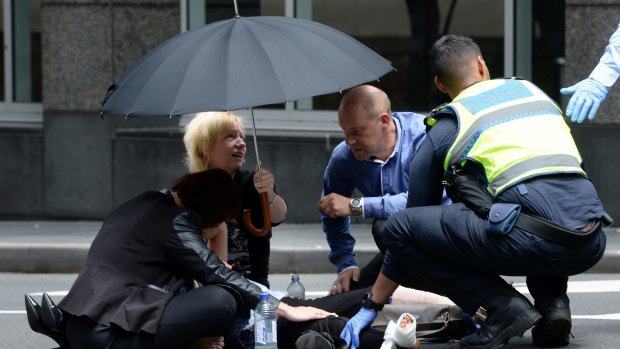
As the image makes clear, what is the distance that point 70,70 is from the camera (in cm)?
1264

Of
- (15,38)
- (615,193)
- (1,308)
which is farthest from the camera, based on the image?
(15,38)

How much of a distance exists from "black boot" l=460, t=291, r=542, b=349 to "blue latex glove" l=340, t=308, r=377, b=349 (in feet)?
1.59

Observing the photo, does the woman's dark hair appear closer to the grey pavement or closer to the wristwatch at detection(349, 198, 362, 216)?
the wristwatch at detection(349, 198, 362, 216)

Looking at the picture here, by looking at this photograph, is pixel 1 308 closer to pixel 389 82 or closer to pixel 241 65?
pixel 241 65

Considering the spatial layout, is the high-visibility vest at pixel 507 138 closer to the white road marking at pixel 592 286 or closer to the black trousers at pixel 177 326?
the black trousers at pixel 177 326

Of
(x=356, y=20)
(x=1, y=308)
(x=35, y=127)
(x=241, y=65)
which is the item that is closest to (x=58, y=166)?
(x=35, y=127)

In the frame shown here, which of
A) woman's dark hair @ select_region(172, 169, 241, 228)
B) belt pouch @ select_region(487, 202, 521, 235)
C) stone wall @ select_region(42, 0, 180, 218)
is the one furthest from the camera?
stone wall @ select_region(42, 0, 180, 218)

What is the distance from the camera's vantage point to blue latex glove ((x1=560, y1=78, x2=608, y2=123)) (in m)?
6.52

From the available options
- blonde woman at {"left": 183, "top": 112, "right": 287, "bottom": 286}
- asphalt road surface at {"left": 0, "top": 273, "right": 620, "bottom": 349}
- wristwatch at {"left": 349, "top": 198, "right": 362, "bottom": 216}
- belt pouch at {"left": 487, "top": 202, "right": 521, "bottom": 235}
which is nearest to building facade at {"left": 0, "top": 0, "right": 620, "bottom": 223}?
asphalt road surface at {"left": 0, "top": 273, "right": 620, "bottom": 349}

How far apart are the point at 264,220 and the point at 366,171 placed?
553 millimetres

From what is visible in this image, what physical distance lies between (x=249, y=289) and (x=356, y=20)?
6.90 meters

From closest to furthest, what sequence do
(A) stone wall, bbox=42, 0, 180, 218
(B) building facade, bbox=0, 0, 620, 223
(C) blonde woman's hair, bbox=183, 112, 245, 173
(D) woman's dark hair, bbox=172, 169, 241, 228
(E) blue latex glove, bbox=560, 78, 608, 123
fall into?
(D) woman's dark hair, bbox=172, 169, 241, 228 → (E) blue latex glove, bbox=560, 78, 608, 123 → (C) blonde woman's hair, bbox=183, 112, 245, 173 → (B) building facade, bbox=0, 0, 620, 223 → (A) stone wall, bbox=42, 0, 180, 218

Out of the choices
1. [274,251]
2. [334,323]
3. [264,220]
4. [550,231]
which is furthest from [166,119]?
[550,231]

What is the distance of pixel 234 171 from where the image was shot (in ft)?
23.0
